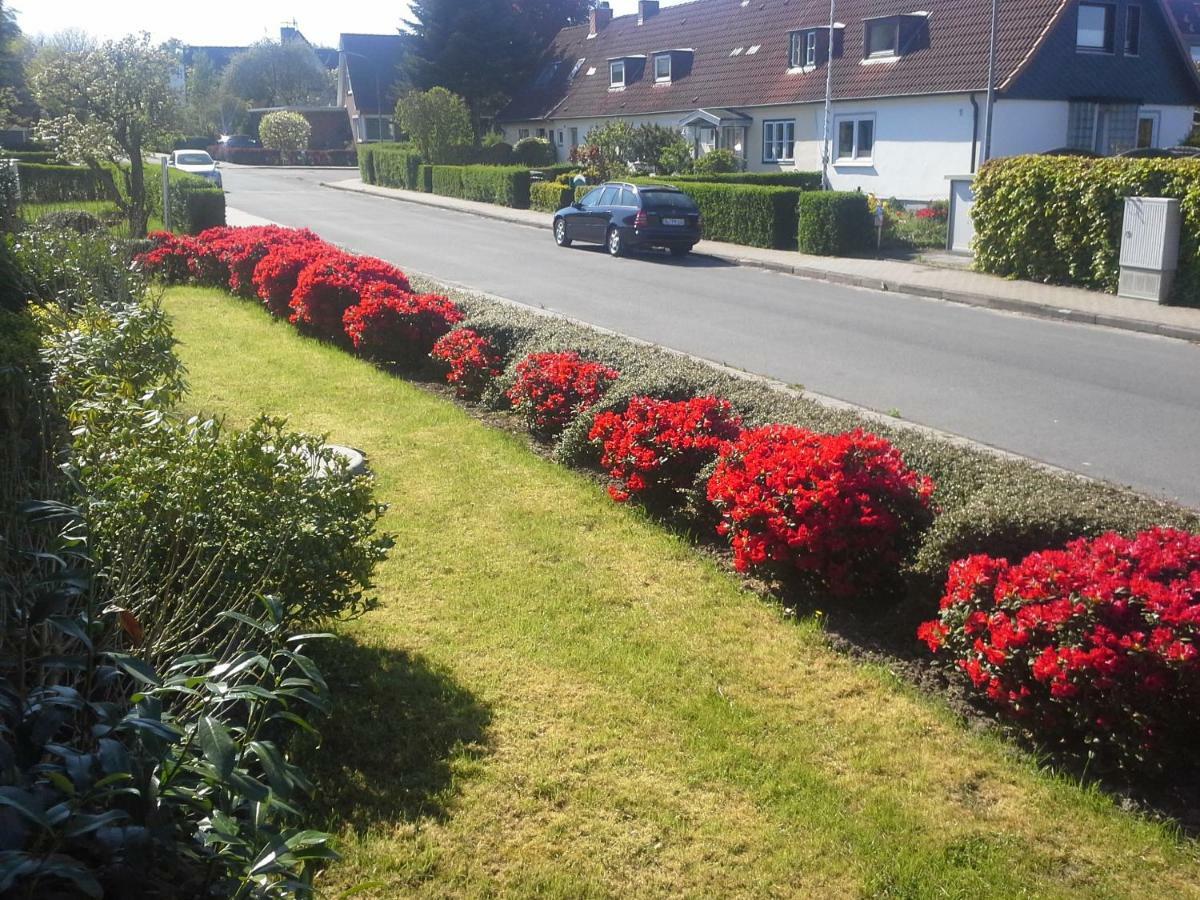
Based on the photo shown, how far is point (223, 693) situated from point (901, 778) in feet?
8.96

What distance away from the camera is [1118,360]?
14.2 metres

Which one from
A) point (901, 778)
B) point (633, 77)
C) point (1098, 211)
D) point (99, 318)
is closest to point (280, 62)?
point (633, 77)

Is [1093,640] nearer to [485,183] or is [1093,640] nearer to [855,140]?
[855,140]

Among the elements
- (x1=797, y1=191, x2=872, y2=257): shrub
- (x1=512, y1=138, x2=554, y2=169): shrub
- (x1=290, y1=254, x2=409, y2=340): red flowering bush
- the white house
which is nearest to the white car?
(x1=512, y1=138, x2=554, y2=169): shrub

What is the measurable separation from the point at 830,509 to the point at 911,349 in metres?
9.43

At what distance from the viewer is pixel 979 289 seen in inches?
789

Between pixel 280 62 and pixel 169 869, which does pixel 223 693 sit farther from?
pixel 280 62

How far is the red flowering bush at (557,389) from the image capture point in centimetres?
919

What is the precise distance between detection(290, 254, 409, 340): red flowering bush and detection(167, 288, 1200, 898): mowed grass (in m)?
7.50

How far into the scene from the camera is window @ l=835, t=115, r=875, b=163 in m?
36.7

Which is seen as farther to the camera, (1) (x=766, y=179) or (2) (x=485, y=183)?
(2) (x=485, y=183)

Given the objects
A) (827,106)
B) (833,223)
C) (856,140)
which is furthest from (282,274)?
(856,140)

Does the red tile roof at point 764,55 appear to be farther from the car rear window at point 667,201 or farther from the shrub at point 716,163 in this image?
the car rear window at point 667,201

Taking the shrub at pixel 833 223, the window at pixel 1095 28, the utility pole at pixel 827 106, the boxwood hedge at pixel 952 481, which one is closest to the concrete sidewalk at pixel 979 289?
the shrub at pixel 833 223
